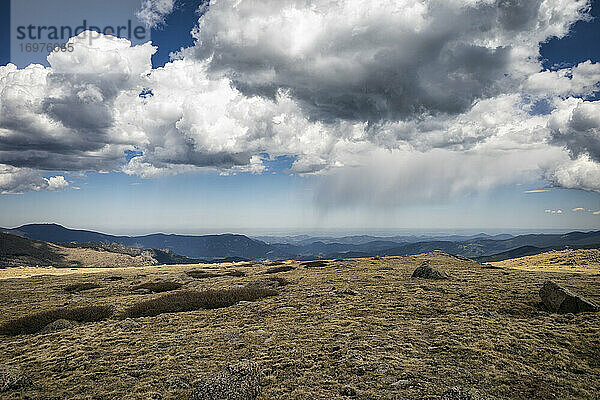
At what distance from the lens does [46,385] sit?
30.8 ft

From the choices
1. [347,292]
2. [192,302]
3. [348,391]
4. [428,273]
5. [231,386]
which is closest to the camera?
[348,391]

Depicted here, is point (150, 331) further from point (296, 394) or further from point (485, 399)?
point (485, 399)

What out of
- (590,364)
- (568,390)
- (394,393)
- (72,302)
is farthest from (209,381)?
(72,302)

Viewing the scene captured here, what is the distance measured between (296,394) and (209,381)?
8.35ft

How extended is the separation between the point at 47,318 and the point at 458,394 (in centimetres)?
1985

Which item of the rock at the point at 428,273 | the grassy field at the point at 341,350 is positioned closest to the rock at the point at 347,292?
the grassy field at the point at 341,350

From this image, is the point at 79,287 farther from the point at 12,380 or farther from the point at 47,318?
the point at 12,380

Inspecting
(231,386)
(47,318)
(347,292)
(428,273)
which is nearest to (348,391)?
(231,386)

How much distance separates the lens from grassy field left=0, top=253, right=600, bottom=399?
8594 millimetres

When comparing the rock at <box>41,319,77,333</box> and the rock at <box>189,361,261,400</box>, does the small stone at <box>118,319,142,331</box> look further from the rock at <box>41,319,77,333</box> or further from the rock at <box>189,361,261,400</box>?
the rock at <box>189,361,261,400</box>

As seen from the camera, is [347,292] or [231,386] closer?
[231,386]

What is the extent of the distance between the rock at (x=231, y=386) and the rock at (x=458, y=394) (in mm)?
4910

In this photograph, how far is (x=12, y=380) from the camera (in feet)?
30.4

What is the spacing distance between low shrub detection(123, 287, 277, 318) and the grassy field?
926mm
